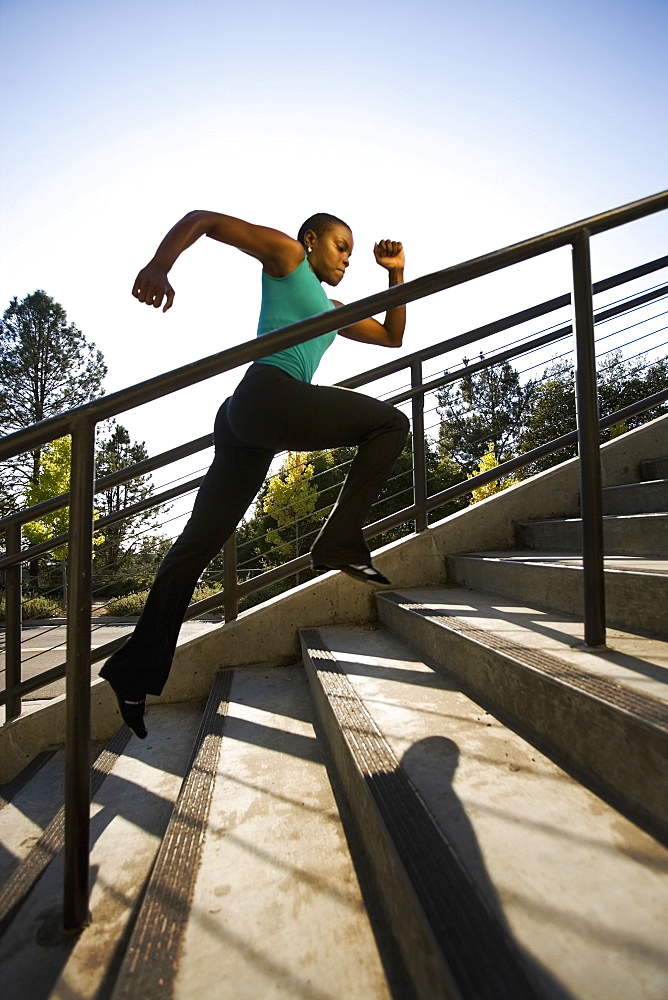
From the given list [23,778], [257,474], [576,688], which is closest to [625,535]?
[576,688]

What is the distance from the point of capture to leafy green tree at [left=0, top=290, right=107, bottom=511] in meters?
30.9

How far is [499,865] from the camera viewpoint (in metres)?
0.96

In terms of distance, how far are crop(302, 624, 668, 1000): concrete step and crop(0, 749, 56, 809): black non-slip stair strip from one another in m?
1.83

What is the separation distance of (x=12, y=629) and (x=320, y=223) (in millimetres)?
2599

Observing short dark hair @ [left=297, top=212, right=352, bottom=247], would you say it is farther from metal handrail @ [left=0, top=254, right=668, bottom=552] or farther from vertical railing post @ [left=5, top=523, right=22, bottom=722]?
vertical railing post @ [left=5, top=523, right=22, bottom=722]

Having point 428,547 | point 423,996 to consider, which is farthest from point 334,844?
point 428,547

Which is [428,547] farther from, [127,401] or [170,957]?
[170,957]

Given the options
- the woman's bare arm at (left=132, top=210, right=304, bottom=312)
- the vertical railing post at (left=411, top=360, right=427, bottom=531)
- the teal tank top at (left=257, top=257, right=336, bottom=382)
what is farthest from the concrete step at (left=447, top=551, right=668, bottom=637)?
the woman's bare arm at (left=132, top=210, right=304, bottom=312)

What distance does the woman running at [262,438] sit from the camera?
177cm

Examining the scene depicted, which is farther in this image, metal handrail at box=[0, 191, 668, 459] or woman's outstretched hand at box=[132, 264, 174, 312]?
woman's outstretched hand at box=[132, 264, 174, 312]

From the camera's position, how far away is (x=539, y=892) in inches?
34.9

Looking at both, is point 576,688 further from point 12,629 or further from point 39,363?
point 39,363

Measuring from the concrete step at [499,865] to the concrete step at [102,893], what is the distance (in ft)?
1.91

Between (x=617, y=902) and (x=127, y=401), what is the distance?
1.37 m
